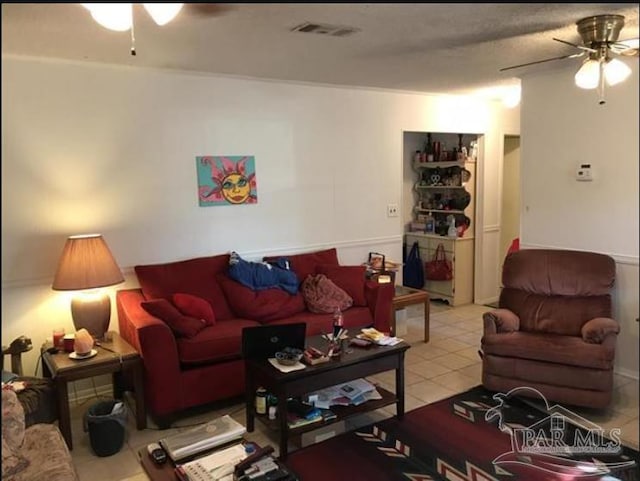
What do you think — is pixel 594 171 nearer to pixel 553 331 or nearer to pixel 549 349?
pixel 549 349

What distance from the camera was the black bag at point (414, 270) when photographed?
5699 millimetres

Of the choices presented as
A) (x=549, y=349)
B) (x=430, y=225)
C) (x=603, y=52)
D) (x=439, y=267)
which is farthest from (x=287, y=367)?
(x=430, y=225)

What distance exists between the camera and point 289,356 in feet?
8.55

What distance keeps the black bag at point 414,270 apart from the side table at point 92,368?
3.47 m

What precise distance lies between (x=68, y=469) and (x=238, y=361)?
4.66 ft

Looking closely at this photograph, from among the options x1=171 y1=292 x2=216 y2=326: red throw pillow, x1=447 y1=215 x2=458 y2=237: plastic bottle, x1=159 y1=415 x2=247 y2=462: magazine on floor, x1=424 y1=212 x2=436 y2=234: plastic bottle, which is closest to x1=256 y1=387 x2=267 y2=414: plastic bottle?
x1=159 y1=415 x2=247 y2=462: magazine on floor

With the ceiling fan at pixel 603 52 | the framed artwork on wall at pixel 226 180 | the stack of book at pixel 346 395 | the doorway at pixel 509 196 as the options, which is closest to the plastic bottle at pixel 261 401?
the stack of book at pixel 346 395

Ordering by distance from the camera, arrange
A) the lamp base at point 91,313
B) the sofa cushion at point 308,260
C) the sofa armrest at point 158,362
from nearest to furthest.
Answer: the sofa armrest at point 158,362 → the lamp base at point 91,313 → the sofa cushion at point 308,260

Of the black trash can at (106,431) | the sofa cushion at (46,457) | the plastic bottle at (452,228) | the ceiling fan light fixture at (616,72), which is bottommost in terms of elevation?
the black trash can at (106,431)

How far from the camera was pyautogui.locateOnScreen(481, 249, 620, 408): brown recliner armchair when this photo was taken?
2768 mm

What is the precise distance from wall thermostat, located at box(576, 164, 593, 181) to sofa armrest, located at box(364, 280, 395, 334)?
2.46 metres

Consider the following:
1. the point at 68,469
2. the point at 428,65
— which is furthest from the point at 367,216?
the point at 68,469

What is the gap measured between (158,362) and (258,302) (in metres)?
0.87

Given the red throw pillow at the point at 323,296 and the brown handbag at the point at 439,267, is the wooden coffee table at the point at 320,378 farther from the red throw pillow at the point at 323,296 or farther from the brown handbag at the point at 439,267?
the brown handbag at the point at 439,267
